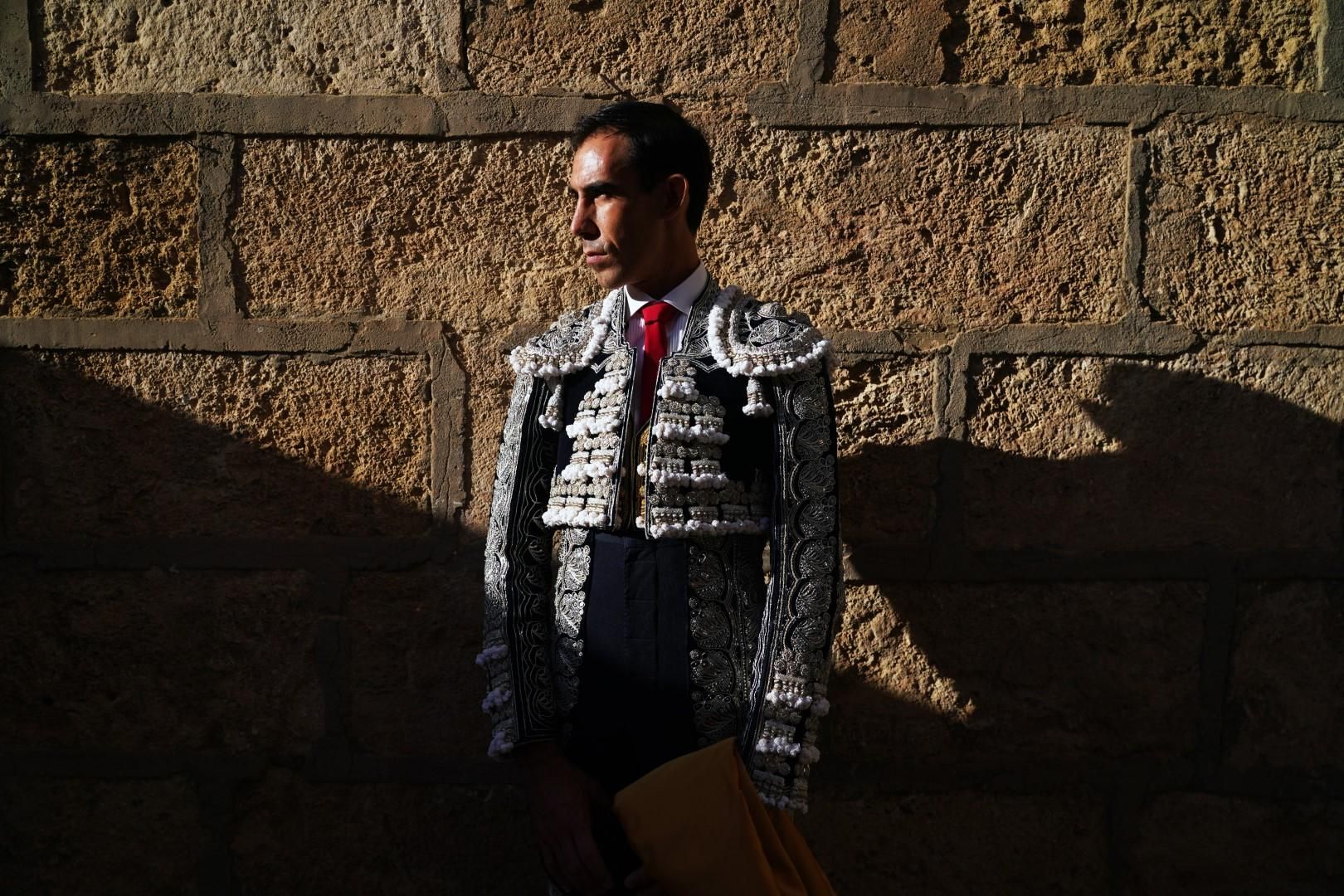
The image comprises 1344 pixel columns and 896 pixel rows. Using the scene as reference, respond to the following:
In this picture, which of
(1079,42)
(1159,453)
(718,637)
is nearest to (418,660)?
(718,637)

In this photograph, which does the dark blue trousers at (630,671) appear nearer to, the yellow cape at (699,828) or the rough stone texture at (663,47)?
the yellow cape at (699,828)

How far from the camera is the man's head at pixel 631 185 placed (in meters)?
1.81

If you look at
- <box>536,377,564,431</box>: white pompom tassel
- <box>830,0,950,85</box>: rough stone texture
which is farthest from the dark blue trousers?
Result: <box>830,0,950,85</box>: rough stone texture

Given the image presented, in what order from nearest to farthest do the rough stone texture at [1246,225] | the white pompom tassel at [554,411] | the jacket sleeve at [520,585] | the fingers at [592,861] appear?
the fingers at [592,861], the jacket sleeve at [520,585], the white pompom tassel at [554,411], the rough stone texture at [1246,225]

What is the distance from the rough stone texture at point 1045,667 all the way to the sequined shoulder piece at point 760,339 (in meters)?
0.82

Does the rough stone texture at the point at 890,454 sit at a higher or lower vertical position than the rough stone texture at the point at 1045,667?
higher

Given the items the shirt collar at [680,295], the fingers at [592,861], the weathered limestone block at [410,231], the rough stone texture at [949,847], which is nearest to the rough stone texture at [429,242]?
the weathered limestone block at [410,231]

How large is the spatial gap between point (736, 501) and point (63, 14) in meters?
2.03

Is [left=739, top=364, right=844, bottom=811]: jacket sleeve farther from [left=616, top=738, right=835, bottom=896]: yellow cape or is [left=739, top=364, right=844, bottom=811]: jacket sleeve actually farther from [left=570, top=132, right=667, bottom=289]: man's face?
[left=570, top=132, right=667, bottom=289]: man's face

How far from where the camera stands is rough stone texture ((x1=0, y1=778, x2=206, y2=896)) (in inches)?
99.1

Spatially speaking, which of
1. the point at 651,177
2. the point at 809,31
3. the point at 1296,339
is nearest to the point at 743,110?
the point at 809,31

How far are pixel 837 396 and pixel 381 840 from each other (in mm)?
1521

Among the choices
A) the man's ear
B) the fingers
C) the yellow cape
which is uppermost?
the man's ear

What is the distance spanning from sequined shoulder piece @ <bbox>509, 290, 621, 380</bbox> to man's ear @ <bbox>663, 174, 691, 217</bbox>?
0.21 metres
